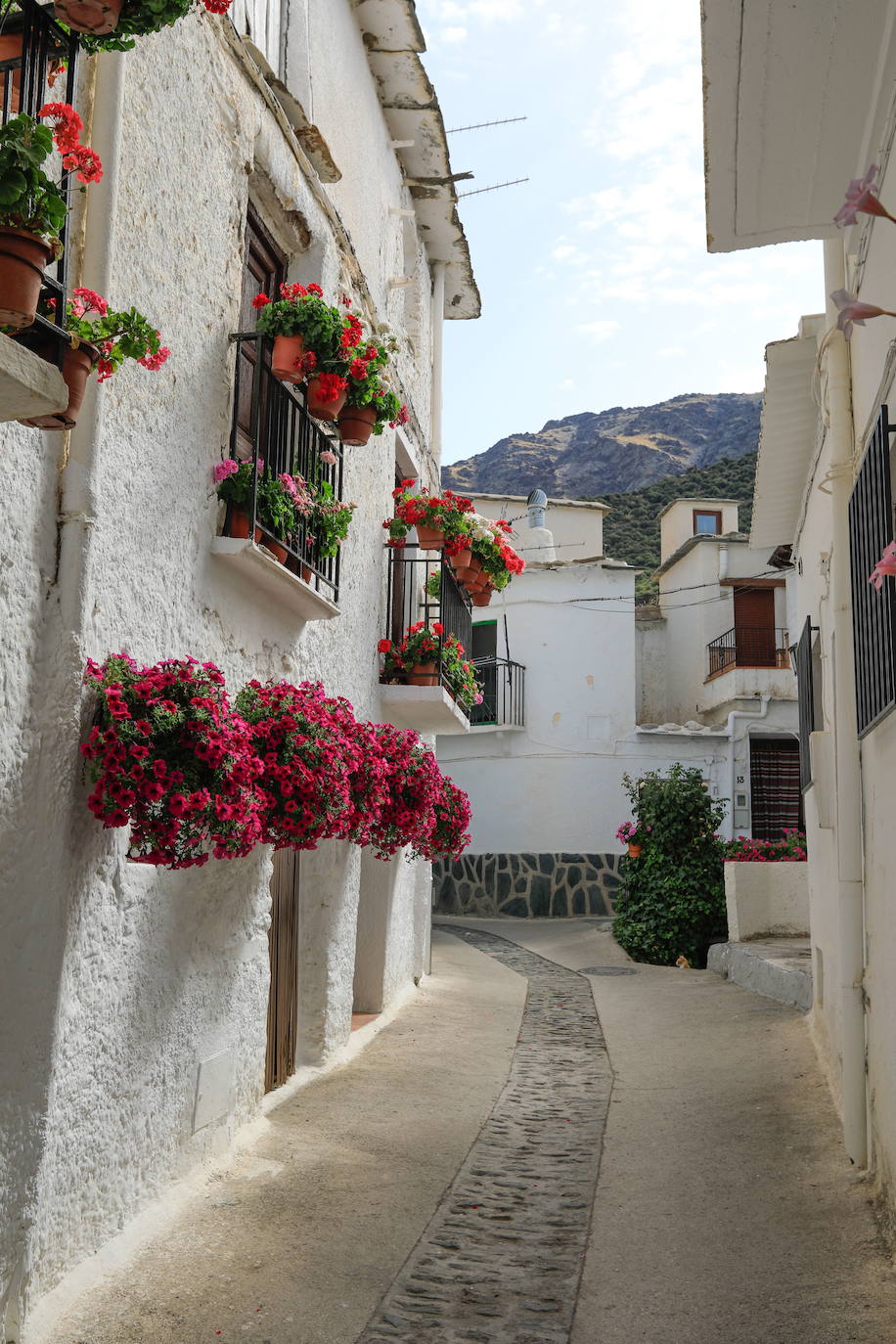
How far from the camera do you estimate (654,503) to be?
5041 cm

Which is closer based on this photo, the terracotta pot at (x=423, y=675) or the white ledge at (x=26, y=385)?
the white ledge at (x=26, y=385)

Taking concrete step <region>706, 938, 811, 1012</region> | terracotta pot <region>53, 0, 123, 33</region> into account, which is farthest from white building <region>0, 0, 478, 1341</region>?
concrete step <region>706, 938, 811, 1012</region>

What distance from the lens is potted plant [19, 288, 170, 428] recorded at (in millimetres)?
3443

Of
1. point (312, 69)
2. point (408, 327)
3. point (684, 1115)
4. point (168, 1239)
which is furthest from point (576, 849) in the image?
point (168, 1239)

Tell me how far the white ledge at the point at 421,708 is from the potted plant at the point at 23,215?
6.79 metres

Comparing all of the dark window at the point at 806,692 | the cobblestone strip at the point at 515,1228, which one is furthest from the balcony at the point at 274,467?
the dark window at the point at 806,692

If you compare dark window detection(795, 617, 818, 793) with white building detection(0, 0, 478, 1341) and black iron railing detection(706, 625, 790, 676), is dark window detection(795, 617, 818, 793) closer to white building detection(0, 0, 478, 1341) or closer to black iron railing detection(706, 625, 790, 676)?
white building detection(0, 0, 478, 1341)

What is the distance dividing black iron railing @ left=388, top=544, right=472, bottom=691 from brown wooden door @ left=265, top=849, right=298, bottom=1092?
2.56 meters

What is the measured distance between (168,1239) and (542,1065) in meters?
4.57

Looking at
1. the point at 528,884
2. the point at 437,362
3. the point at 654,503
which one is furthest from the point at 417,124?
the point at 654,503

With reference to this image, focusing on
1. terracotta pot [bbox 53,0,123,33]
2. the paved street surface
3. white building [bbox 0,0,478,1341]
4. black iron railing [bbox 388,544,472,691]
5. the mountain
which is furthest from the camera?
the mountain

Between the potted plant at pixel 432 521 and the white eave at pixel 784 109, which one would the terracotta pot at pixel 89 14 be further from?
the potted plant at pixel 432 521

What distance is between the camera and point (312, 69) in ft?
25.3

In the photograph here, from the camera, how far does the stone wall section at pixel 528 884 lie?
71.6 ft
